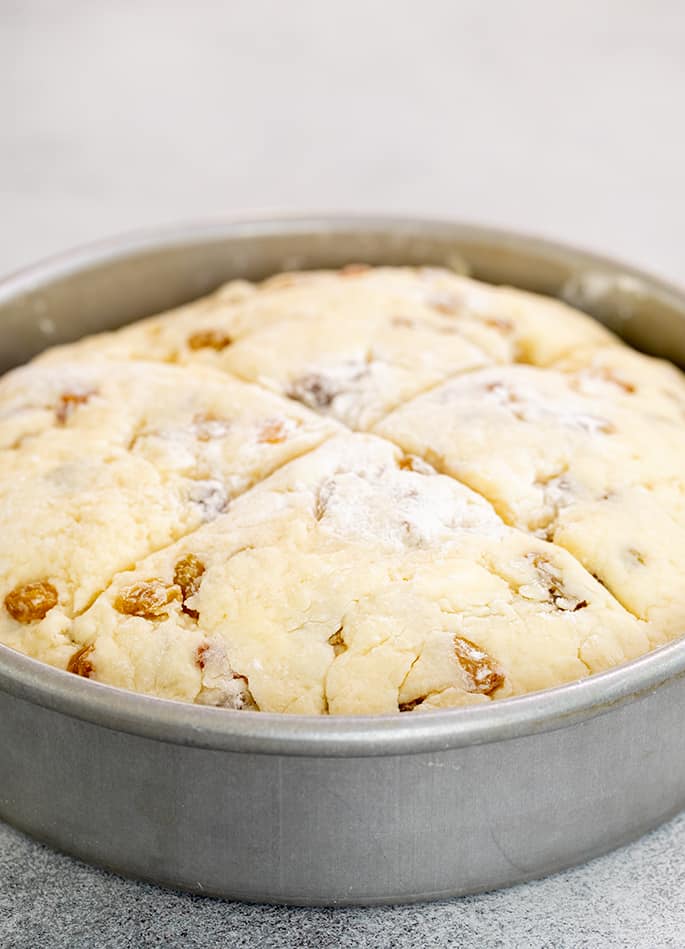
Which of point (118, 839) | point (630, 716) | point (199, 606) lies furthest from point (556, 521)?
point (118, 839)

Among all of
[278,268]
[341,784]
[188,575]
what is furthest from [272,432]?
[278,268]

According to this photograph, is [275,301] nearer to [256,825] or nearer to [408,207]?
[256,825]

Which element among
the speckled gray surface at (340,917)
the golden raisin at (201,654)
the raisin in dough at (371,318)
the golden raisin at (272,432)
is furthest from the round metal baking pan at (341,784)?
the raisin in dough at (371,318)

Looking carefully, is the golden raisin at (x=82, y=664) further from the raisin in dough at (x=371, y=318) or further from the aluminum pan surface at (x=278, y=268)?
the aluminum pan surface at (x=278, y=268)

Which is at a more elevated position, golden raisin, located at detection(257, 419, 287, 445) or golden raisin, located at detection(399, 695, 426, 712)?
golden raisin, located at detection(257, 419, 287, 445)

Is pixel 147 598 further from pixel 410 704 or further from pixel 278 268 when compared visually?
pixel 278 268

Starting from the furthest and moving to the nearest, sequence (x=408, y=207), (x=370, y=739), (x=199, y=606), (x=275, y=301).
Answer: (x=408, y=207) → (x=275, y=301) → (x=199, y=606) → (x=370, y=739)

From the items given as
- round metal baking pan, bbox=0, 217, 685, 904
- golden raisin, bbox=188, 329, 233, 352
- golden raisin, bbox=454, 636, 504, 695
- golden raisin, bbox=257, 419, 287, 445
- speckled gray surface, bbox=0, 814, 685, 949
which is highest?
golden raisin, bbox=257, 419, 287, 445

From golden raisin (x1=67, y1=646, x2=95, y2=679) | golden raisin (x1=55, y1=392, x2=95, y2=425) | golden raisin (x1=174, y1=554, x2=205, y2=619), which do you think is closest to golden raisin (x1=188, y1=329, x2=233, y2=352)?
golden raisin (x1=55, y1=392, x2=95, y2=425)

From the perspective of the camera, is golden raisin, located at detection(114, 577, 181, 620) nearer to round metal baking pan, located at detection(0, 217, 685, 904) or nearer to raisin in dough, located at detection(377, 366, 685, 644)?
round metal baking pan, located at detection(0, 217, 685, 904)
